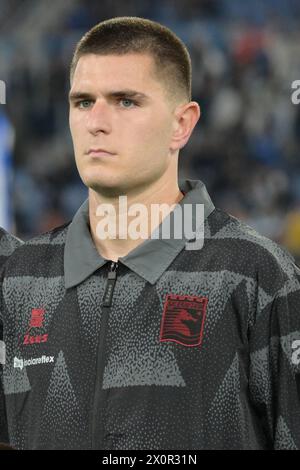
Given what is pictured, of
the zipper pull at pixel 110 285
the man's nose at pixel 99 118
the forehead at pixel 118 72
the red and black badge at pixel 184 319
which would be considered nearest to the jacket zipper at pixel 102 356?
the zipper pull at pixel 110 285

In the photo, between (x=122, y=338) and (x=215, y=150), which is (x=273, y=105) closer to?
(x=215, y=150)

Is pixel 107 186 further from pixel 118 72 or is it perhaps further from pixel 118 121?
pixel 118 72

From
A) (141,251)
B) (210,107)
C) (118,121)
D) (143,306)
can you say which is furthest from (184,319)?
(210,107)

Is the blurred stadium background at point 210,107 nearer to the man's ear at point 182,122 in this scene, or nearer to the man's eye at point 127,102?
the man's ear at point 182,122

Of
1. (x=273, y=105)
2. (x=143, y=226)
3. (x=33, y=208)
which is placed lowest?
(x=33, y=208)

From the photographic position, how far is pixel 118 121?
2834 mm

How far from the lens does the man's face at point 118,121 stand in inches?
111

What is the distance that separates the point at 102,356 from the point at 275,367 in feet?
1.32

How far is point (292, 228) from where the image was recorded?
8383 millimetres

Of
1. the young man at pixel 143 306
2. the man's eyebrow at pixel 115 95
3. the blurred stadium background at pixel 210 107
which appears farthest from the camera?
the blurred stadium background at pixel 210 107

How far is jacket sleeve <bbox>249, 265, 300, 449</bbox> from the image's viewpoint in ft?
8.93

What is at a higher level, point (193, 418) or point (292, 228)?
point (193, 418)
